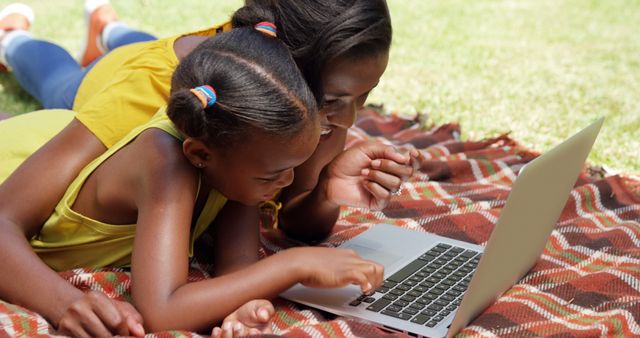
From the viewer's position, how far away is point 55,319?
175 cm

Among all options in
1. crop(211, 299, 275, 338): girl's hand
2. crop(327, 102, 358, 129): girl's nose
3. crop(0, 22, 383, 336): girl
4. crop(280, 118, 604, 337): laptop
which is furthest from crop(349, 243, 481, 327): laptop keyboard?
crop(327, 102, 358, 129): girl's nose

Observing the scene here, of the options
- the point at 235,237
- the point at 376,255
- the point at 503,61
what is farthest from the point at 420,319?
the point at 503,61

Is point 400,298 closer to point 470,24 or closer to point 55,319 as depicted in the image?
point 55,319

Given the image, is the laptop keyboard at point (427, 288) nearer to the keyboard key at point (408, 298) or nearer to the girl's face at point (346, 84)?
the keyboard key at point (408, 298)

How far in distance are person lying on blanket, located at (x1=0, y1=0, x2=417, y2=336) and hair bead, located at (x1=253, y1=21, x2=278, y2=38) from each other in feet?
0.25

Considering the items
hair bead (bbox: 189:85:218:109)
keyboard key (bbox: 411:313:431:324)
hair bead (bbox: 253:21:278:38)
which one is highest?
hair bead (bbox: 253:21:278:38)

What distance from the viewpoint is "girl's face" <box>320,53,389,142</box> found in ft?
6.54

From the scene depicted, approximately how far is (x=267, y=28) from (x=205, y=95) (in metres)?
0.32

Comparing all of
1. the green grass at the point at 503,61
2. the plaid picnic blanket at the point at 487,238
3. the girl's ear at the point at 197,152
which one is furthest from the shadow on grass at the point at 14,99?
the girl's ear at the point at 197,152

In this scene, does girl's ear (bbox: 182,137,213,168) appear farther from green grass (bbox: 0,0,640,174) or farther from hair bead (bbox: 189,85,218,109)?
green grass (bbox: 0,0,640,174)

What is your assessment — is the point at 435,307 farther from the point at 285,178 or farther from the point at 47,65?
the point at 47,65

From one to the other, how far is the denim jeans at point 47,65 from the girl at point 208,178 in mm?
1357

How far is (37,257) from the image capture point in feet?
6.10

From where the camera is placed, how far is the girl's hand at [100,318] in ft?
A: 5.40
